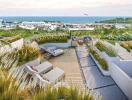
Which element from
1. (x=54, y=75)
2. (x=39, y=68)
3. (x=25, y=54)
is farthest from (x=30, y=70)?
(x=25, y=54)

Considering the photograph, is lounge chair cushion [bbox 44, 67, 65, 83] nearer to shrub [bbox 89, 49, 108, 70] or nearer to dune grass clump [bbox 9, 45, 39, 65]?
dune grass clump [bbox 9, 45, 39, 65]

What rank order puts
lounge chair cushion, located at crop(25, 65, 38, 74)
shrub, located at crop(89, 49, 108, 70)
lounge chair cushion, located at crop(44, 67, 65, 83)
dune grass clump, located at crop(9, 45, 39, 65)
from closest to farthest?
lounge chair cushion, located at crop(44, 67, 65, 83), lounge chair cushion, located at crop(25, 65, 38, 74), dune grass clump, located at crop(9, 45, 39, 65), shrub, located at crop(89, 49, 108, 70)

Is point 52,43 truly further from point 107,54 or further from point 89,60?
point 107,54

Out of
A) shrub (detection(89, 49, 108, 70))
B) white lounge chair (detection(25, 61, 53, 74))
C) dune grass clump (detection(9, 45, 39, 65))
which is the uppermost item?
dune grass clump (detection(9, 45, 39, 65))

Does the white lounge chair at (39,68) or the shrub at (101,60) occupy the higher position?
the white lounge chair at (39,68)

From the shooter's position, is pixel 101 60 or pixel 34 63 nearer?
pixel 34 63

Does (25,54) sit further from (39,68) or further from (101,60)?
(101,60)

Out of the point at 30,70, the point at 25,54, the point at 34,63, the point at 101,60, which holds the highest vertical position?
the point at 25,54

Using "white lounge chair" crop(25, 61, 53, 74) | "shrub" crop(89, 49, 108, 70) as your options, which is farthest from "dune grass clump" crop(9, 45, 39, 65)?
"shrub" crop(89, 49, 108, 70)

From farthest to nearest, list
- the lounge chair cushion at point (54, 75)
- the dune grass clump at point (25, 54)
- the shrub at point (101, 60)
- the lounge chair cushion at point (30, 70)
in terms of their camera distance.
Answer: the shrub at point (101, 60) < the dune grass clump at point (25, 54) < the lounge chair cushion at point (30, 70) < the lounge chair cushion at point (54, 75)

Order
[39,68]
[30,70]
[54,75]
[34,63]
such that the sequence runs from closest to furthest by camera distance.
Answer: [54,75] → [30,70] → [39,68] → [34,63]

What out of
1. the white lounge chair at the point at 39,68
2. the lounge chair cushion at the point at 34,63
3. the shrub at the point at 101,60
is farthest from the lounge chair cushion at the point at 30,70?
the shrub at the point at 101,60

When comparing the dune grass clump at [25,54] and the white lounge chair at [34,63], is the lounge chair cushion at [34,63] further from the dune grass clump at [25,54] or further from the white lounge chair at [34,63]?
the dune grass clump at [25,54]
